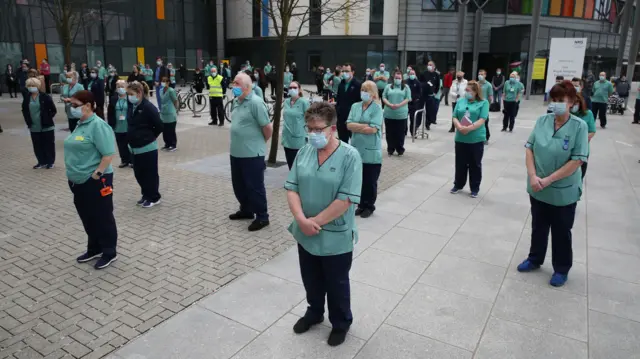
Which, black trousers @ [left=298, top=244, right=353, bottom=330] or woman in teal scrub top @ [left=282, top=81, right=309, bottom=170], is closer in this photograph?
black trousers @ [left=298, top=244, right=353, bottom=330]

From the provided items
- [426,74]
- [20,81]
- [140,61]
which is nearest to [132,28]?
[140,61]

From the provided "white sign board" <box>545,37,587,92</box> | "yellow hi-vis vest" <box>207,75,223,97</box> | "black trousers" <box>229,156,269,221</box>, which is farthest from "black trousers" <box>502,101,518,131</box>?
"black trousers" <box>229,156,269,221</box>

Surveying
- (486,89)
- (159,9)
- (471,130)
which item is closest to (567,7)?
(486,89)

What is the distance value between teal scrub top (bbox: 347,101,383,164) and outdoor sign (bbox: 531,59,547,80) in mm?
23649

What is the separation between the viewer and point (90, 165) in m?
4.86

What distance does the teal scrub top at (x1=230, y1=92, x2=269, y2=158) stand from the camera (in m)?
6.12

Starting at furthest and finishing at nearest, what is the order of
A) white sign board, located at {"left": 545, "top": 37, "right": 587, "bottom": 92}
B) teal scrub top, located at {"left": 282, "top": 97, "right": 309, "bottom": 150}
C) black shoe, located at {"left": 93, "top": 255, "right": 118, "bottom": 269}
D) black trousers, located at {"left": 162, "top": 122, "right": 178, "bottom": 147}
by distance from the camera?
white sign board, located at {"left": 545, "top": 37, "right": 587, "bottom": 92}
black trousers, located at {"left": 162, "top": 122, "right": 178, "bottom": 147}
teal scrub top, located at {"left": 282, "top": 97, "right": 309, "bottom": 150}
black shoe, located at {"left": 93, "top": 255, "right": 118, "bottom": 269}

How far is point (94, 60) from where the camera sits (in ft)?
102

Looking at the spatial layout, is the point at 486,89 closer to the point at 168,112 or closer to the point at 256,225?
the point at 168,112

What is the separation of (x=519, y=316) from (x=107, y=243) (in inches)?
159

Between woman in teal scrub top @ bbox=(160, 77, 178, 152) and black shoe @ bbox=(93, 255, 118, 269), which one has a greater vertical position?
woman in teal scrub top @ bbox=(160, 77, 178, 152)

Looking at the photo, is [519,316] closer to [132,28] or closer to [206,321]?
[206,321]

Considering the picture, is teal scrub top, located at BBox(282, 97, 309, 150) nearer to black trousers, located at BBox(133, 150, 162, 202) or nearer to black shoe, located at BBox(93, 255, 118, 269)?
black trousers, located at BBox(133, 150, 162, 202)

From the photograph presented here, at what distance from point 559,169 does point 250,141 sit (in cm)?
349
